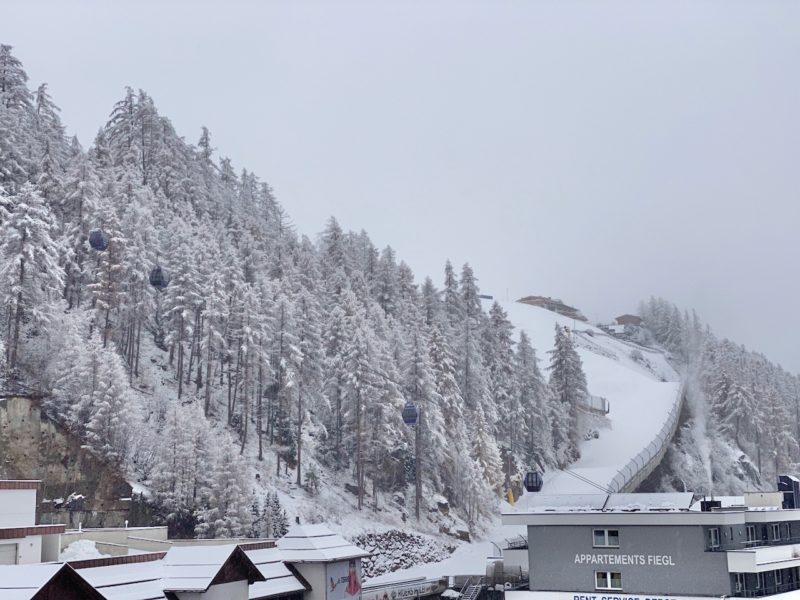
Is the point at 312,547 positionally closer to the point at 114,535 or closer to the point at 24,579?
the point at 114,535

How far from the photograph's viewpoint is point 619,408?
116688mm

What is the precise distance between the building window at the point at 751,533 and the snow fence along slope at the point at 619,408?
44.0 m

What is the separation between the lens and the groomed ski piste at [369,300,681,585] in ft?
213

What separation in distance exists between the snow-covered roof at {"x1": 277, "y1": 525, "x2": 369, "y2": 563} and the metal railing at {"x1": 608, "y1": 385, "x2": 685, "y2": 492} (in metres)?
49.7

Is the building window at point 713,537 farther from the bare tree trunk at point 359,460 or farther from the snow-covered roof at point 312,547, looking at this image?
the bare tree trunk at point 359,460

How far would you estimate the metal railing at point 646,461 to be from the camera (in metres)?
86.8

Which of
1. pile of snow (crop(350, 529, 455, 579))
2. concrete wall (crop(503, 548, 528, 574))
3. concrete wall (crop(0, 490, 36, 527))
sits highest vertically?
concrete wall (crop(0, 490, 36, 527))

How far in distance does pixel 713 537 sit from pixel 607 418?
75.3 m

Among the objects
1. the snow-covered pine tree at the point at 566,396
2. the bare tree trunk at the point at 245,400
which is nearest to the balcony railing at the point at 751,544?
the bare tree trunk at the point at 245,400

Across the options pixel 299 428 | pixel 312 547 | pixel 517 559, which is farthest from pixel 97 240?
pixel 517 559

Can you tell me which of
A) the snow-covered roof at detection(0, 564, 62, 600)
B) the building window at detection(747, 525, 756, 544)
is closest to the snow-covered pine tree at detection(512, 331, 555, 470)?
the building window at detection(747, 525, 756, 544)

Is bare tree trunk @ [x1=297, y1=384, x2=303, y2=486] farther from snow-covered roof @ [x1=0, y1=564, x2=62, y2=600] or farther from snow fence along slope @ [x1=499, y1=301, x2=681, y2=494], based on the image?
snow-covered roof @ [x1=0, y1=564, x2=62, y2=600]

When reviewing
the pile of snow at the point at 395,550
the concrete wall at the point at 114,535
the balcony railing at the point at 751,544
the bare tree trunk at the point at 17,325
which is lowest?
the pile of snow at the point at 395,550

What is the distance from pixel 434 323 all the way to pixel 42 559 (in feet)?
197
